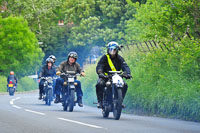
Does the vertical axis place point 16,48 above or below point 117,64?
above

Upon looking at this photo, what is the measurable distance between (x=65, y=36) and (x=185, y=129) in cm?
6564

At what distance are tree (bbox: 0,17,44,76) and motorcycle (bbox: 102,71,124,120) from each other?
46.7 metres

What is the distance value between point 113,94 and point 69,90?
163 inches

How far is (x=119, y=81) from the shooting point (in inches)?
562

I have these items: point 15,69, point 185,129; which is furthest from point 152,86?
point 15,69

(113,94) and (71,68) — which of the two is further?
(71,68)

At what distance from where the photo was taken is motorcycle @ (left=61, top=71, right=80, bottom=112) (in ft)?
60.1

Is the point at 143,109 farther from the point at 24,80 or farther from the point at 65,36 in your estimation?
the point at 65,36

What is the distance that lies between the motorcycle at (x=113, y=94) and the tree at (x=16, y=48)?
46.7m

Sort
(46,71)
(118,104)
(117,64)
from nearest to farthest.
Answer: (118,104) → (117,64) → (46,71)

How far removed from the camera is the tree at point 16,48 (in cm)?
6159

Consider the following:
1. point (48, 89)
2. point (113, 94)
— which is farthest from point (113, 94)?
point (48, 89)

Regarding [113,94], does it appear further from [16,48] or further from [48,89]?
[16,48]

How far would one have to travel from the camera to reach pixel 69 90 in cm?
1850
